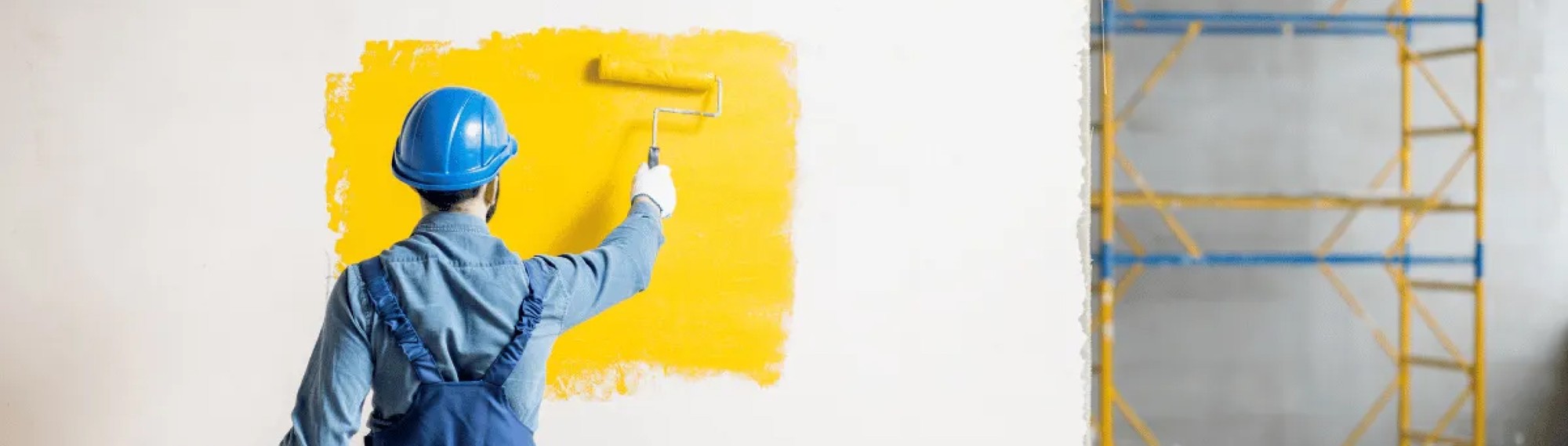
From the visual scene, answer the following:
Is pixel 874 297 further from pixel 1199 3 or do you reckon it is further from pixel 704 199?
pixel 1199 3

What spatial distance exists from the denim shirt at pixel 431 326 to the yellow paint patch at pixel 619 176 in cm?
51

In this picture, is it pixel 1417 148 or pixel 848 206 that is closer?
pixel 848 206

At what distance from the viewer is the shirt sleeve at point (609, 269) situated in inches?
47.0

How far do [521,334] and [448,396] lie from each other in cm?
11

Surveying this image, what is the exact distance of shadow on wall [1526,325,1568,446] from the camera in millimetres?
3811

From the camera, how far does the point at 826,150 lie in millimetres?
1717

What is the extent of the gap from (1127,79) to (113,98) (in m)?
3.17

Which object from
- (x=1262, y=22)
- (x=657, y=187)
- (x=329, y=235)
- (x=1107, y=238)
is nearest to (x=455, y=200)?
(x=657, y=187)

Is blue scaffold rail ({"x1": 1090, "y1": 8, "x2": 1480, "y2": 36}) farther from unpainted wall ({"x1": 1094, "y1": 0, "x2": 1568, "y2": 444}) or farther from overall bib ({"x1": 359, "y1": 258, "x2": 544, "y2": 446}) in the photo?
overall bib ({"x1": 359, "y1": 258, "x2": 544, "y2": 446})

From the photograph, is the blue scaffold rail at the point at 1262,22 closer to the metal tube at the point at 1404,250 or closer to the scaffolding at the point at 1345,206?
the scaffolding at the point at 1345,206

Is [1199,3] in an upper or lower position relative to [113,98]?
upper

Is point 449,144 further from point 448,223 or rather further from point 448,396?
point 448,396

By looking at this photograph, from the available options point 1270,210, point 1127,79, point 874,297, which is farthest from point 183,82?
point 1270,210

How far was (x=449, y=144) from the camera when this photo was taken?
115 cm
